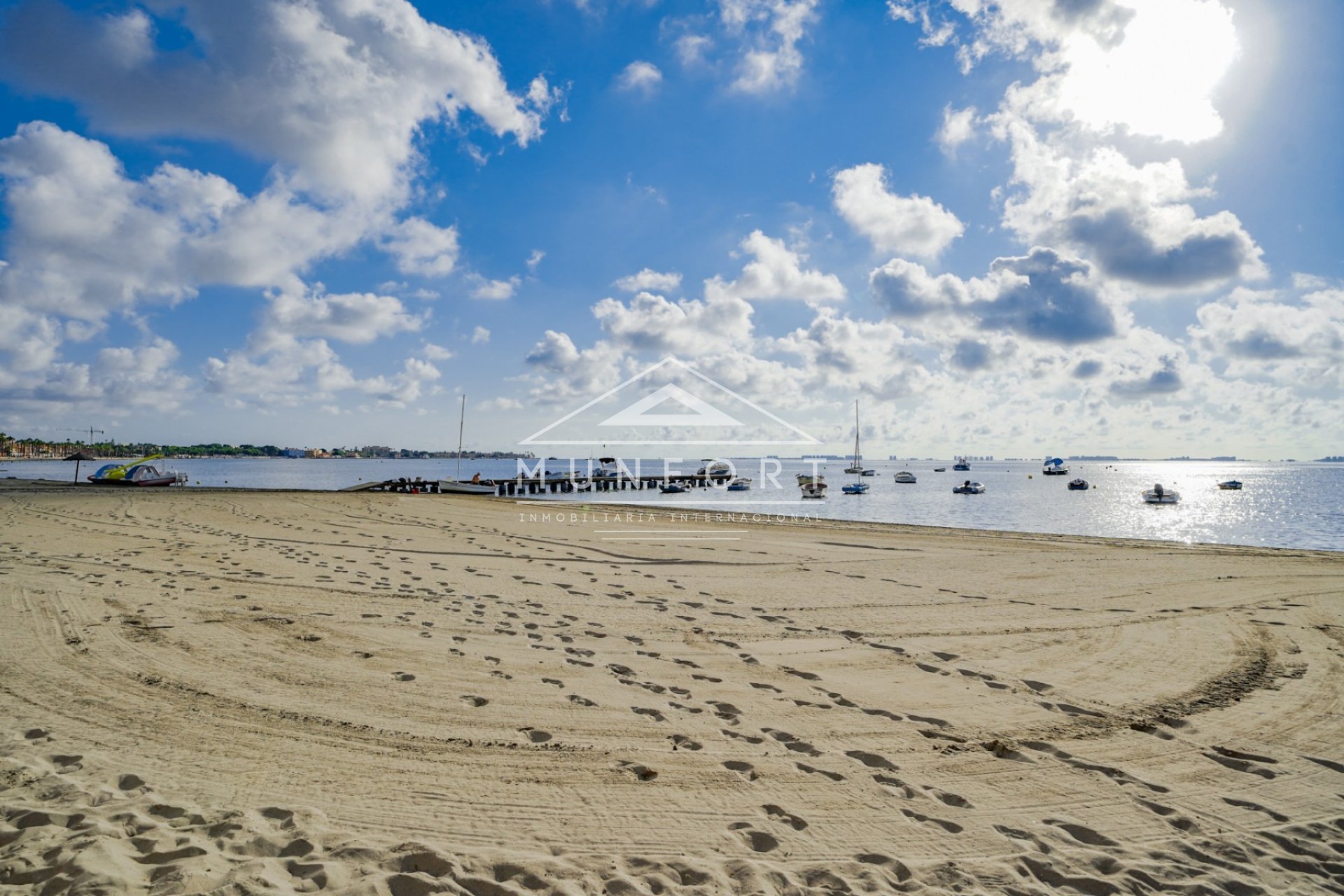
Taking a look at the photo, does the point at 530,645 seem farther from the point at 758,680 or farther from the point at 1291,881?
the point at 1291,881

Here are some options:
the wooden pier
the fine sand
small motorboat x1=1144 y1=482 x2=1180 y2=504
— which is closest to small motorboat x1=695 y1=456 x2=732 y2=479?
the wooden pier

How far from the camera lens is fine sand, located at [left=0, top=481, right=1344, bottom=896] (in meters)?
3.43

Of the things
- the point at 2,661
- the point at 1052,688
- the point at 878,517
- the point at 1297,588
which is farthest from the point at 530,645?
the point at 878,517

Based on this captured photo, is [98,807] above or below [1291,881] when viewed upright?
above

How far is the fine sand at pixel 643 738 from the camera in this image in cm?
343

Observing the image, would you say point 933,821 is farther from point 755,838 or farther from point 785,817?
point 755,838

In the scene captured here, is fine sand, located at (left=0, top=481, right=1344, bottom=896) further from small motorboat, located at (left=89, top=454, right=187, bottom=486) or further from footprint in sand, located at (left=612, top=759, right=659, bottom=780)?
small motorboat, located at (left=89, top=454, right=187, bottom=486)

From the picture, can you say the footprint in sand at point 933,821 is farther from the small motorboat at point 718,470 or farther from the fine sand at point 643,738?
the small motorboat at point 718,470

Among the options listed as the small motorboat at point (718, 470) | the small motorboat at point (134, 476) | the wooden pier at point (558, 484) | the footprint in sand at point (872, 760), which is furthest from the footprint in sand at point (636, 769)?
the small motorboat at point (718, 470)

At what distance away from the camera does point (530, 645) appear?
7.50 metres

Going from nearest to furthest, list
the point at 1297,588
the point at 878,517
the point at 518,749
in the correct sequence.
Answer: the point at 518,749
the point at 1297,588
the point at 878,517

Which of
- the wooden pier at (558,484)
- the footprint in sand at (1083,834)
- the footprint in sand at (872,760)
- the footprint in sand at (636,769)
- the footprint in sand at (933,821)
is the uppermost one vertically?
the wooden pier at (558,484)

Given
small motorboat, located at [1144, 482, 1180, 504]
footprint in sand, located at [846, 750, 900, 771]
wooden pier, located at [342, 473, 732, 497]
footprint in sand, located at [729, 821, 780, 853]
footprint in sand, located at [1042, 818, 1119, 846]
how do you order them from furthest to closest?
1. small motorboat, located at [1144, 482, 1180, 504]
2. wooden pier, located at [342, 473, 732, 497]
3. footprint in sand, located at [846, 750, 900, 771]
4. footprint in sand, located at [1042, 818, 1119, 846]
5. footprint in sand, located at [729, 821, 780, 853]

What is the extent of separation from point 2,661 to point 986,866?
843 cm
